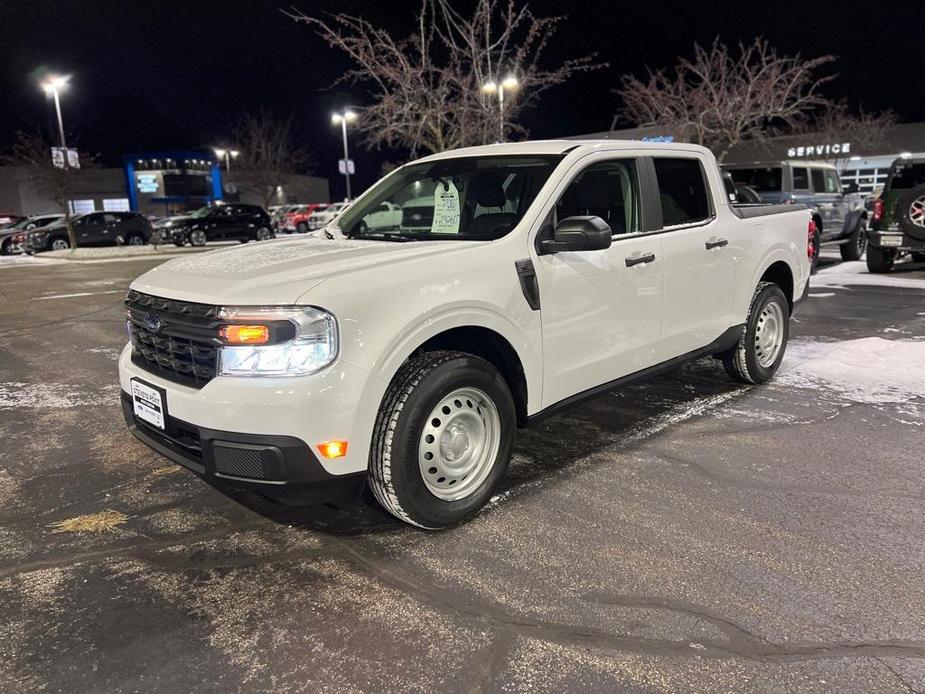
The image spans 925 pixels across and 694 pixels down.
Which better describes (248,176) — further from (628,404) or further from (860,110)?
(628,404)

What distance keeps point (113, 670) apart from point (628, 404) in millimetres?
3831

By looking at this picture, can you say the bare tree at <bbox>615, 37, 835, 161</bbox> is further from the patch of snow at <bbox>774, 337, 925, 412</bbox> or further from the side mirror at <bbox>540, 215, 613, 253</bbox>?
the side mirror at <bbox>540, 215, 613, 253</bbox>

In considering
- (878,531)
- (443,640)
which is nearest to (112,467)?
(443,640)

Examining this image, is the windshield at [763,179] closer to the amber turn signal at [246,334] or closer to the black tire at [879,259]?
the black tire at [879,259]

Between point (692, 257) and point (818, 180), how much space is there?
34.1 feet

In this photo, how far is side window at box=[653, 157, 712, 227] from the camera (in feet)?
14.9

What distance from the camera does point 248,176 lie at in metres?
55.2

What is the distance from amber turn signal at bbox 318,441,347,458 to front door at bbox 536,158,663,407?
48.6 inches

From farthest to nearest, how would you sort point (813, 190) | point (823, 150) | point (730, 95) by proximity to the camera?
1. point (823, 150)
2. point (730, 95)
3. point (813, 190)

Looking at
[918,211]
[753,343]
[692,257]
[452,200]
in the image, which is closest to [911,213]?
[918,211]

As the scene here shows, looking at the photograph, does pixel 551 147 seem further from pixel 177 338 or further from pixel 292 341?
pixel 177 338

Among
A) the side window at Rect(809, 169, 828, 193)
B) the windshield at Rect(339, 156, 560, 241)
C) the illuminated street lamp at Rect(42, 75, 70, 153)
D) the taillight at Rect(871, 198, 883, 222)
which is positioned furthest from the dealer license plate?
the illuminated street lamp at Rect(42, 75, 70, 153)

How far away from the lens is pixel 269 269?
3180mm

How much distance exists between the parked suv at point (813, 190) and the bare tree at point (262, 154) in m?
46.7
